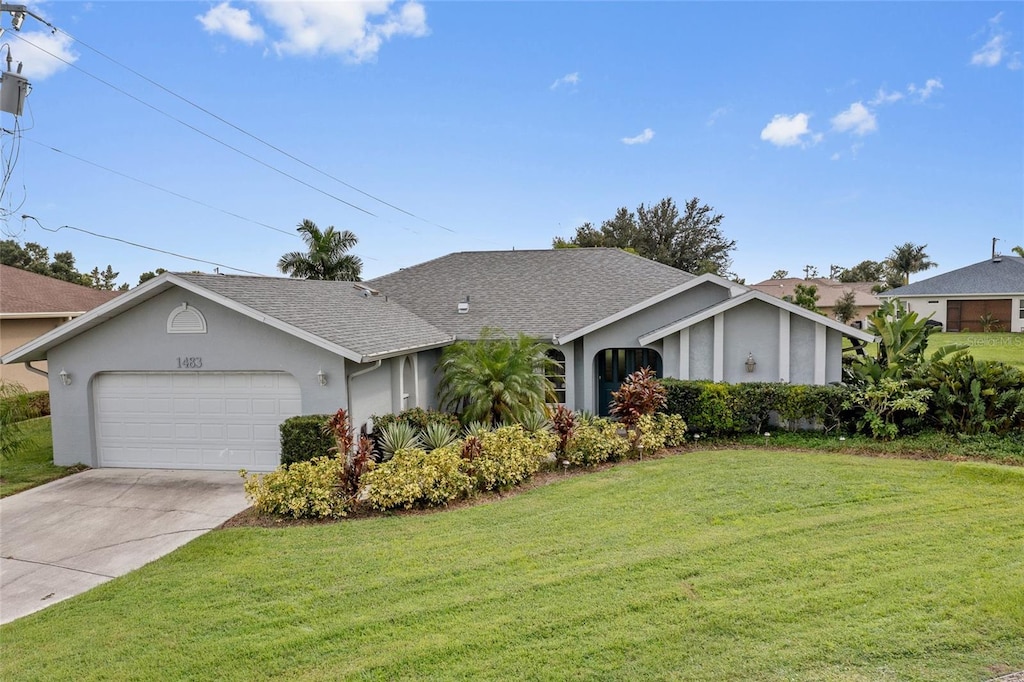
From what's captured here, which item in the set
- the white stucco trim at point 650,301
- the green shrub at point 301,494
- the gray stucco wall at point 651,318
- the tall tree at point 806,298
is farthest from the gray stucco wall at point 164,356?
the tall tree at point 806,298

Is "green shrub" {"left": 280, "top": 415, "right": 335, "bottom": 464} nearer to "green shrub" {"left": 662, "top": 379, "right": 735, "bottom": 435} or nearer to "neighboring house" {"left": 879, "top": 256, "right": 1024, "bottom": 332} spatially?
"green shrub" {"left": 662, "top": 379, "right": 735, "bottom": 435}

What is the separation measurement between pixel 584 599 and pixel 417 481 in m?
3.96

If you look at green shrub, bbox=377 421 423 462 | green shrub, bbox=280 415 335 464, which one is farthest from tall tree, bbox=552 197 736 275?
green shrub, bbox=280 415 335 464

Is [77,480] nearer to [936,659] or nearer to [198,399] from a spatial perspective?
[198,399]

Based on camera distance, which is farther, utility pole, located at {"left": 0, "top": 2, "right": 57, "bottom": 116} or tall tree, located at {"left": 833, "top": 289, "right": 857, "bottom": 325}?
tall tree, located at {"left": 833, "top": 289, "right": 857, "bottom": 325}

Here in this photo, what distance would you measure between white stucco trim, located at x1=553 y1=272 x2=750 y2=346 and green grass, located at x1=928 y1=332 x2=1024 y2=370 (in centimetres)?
1302

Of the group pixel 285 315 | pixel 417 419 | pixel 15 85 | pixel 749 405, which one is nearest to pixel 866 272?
pixel 749 405

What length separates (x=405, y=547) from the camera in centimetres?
732

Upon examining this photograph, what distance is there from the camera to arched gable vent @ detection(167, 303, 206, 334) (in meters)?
11.8

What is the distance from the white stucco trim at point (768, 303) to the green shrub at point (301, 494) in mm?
8445

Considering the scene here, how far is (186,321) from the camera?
1186 centimetres

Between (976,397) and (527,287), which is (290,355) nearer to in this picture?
(527,287)

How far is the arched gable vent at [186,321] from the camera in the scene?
11.8 metres

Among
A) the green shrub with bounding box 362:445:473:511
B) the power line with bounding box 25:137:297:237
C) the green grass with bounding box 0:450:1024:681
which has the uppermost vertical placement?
the power line with bounding box 25:137:297:237
